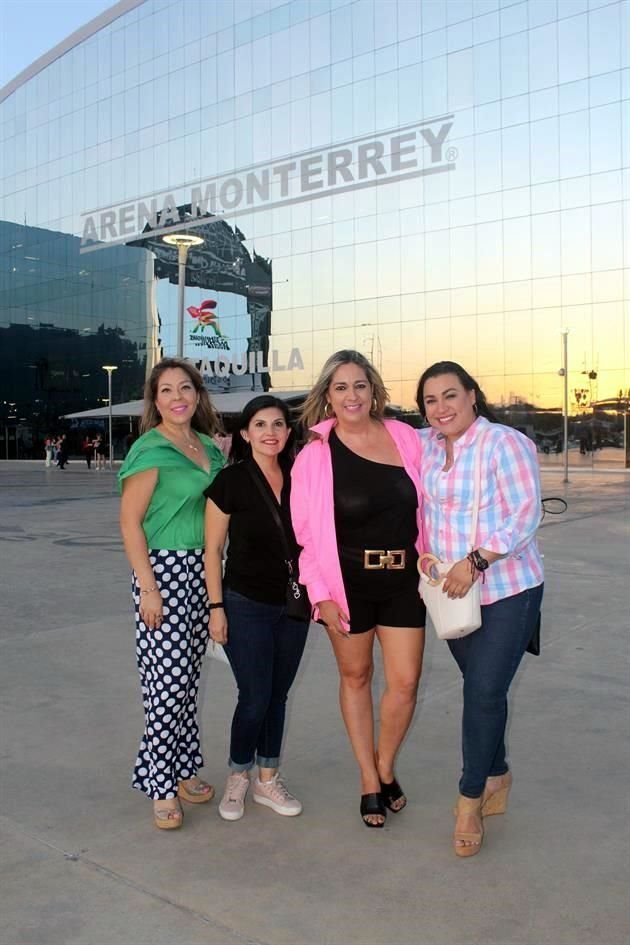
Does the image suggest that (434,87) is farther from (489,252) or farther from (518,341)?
(518,341)

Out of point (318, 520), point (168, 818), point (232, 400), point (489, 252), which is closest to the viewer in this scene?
point (318, 520)

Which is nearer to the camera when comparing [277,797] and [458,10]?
[277,797]

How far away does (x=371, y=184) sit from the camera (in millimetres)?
40438

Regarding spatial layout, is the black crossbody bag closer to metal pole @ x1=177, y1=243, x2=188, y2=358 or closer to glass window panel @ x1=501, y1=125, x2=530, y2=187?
metal pole @ x1=177, y1=243, x2=188, y2=358

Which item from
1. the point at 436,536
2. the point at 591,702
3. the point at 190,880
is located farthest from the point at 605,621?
the point at 190,880

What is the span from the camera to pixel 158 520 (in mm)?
3541

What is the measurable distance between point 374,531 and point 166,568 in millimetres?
842

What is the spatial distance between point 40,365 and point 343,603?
58.5 m

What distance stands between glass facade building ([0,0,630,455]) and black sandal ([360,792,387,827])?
35377 millimetres

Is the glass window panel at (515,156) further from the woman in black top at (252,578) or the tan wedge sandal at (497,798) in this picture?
the tan wedge sandal at (497,798)

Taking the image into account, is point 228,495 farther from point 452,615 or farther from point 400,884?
point 400,884

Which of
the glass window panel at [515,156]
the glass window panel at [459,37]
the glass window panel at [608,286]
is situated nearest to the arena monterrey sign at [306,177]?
the glass window panel at [515,156]

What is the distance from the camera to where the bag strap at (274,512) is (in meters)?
3.51

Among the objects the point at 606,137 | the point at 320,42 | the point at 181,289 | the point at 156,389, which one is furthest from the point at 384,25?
the point at 156,389
